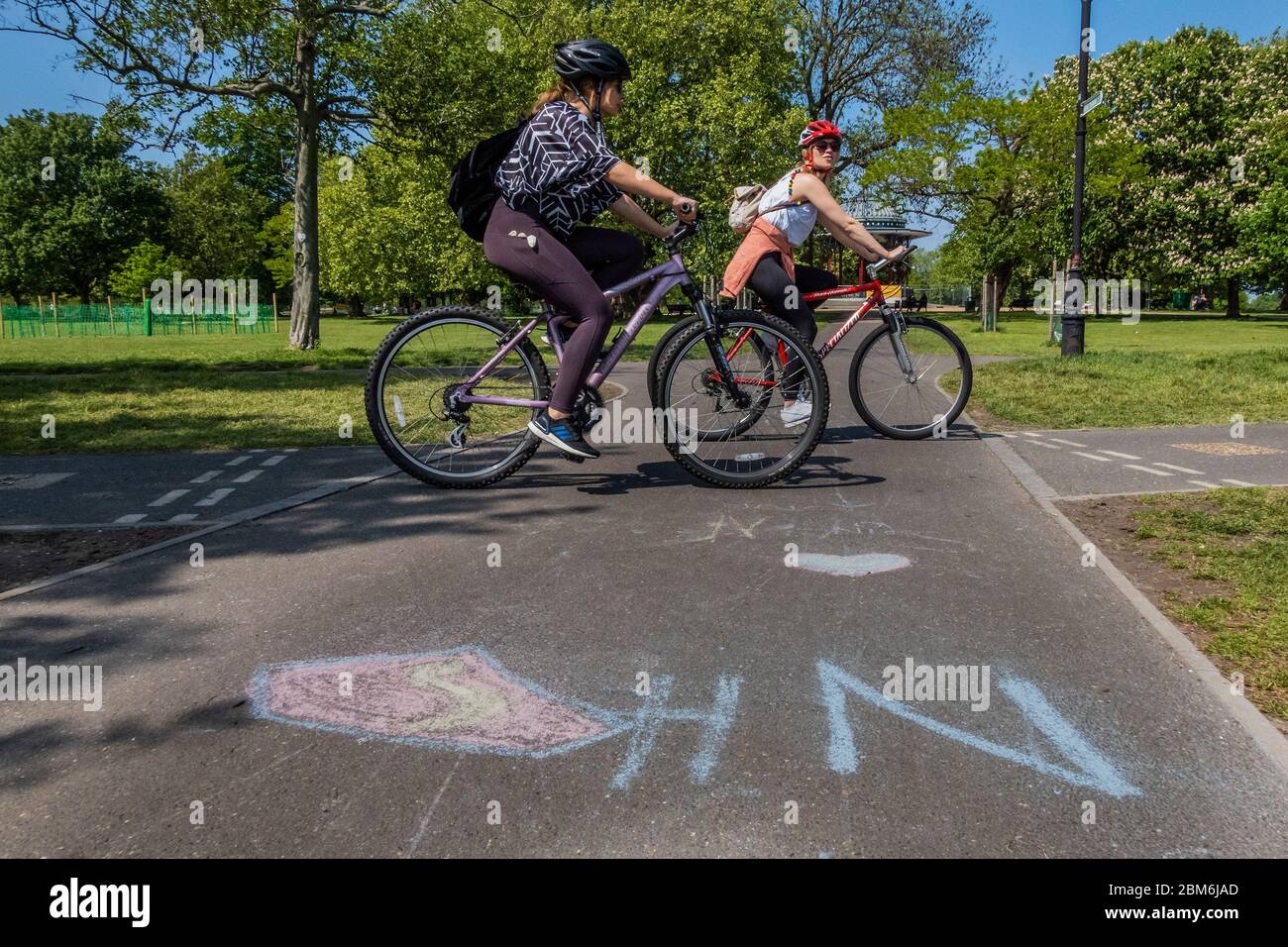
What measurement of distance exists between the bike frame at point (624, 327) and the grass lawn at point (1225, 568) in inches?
102

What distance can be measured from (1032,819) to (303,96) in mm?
21615

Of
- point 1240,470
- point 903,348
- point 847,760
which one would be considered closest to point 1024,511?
point 1240,470

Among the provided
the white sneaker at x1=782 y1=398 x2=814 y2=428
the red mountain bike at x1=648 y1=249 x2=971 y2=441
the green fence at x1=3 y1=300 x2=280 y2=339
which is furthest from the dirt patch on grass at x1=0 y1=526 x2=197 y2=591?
the green fence at x1=3 y1=300 x2=280 y2=339

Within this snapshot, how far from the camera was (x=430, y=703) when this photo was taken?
2.91 metres

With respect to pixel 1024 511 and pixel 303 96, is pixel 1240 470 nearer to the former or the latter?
pixel 1024 511

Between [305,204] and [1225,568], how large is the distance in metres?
20.4

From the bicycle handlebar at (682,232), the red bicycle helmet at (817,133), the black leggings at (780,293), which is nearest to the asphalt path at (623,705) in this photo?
the bicycle handlebar at (682,232)

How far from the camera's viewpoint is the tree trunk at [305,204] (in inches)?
782

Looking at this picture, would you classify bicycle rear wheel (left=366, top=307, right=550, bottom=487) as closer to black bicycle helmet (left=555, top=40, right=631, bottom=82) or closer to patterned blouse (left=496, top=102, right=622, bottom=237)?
patterned blouse (left=496, top=102, right=622, bottom=237)

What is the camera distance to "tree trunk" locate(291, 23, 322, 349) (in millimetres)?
19875

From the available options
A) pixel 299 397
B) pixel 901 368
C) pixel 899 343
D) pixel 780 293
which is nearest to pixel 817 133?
pixel 780 293

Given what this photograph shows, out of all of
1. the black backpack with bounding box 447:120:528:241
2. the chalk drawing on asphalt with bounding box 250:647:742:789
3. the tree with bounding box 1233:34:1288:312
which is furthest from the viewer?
the tree with bounding box 1233:34:1288:312

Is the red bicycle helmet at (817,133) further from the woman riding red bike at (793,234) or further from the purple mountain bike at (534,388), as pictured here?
the purple mountain bike at (534,388)

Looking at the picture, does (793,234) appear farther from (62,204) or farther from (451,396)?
(62,204)
